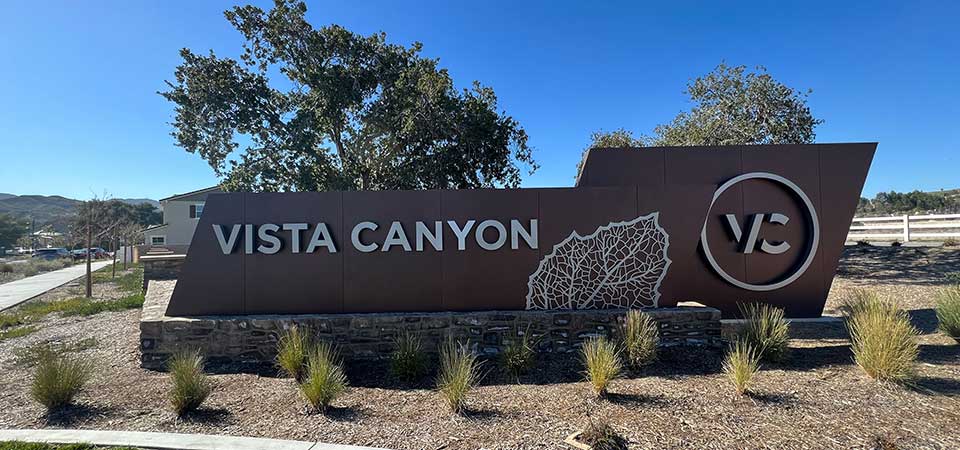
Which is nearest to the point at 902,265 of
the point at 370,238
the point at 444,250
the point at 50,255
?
the point at 444,250

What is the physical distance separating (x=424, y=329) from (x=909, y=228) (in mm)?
24977

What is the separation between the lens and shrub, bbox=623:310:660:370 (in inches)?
236

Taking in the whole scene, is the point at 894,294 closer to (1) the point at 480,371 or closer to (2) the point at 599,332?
(2) the point at 599,332

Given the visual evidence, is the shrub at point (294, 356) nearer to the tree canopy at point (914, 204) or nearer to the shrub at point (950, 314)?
the shrub at point (950, 314)

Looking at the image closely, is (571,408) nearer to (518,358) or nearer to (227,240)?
(518,358)

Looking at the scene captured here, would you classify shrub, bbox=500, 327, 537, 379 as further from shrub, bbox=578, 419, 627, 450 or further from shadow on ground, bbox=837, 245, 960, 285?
shadow on ground, bbox=837, 245, 960, 285

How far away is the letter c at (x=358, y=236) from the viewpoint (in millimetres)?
7223

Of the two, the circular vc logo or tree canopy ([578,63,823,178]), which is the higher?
tree canopy ([578,63,823,178])

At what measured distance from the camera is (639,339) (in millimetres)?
6062

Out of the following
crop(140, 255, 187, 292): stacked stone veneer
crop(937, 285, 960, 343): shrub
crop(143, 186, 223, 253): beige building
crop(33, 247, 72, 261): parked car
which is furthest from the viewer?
crop(33, 247, 72, 261): parked car

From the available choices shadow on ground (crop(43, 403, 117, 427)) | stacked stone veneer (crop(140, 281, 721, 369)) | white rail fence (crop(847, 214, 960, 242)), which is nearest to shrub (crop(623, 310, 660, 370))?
stacked stone veneer (crop(140, 281, 721, 369))

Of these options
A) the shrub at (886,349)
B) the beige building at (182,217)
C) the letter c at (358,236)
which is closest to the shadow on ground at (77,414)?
the letter c at (358,236)

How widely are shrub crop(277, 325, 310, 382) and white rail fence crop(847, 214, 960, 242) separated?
23.6 metres

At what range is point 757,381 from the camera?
17.1ft
